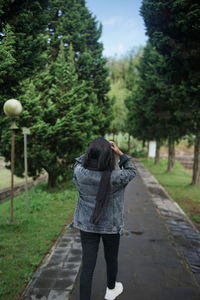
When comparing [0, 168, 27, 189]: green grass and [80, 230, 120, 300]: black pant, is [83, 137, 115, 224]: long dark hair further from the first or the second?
[0, 168, 27, 189]: green grass

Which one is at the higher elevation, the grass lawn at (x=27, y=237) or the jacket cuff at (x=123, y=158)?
the jacket cuff at (x=123, y=158)

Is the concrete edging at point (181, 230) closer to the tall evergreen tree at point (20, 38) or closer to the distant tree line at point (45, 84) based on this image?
the distant tree line at point (45, 84)

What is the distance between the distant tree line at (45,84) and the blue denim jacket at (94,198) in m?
2.54

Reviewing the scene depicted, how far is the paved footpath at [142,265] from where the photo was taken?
3.36 meters

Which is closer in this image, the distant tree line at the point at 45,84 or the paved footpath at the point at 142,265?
the paved footpath at the point at 142,265

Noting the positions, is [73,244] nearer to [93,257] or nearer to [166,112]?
[93,257]

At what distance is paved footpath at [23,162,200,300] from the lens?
3.36 m

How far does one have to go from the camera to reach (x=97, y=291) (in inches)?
133

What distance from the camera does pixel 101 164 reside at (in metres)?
2.59

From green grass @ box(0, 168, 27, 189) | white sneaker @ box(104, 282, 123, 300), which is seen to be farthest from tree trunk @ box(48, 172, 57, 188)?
white sneaker @ box(104, 282, 123, 300)

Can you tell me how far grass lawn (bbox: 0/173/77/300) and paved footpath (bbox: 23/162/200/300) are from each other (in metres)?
0.18

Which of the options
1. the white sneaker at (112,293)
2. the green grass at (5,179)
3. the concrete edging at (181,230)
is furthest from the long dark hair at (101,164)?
the green grass at (5,179)

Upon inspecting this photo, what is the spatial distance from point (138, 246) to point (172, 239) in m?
0.85

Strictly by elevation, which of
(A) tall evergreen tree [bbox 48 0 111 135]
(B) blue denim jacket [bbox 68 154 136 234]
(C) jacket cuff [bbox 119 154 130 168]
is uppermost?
(A) tall evergreen tree [bbox 48 0 111 135]
